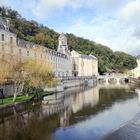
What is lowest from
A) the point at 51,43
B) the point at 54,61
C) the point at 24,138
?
the point at 24,138

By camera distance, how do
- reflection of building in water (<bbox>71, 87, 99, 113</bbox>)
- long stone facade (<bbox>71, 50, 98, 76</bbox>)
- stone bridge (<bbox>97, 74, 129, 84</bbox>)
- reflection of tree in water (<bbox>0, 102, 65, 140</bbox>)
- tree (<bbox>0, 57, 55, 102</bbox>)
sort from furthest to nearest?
long stone facade (<bbox>71, 50, 98, 76</bbox>), stone bridge (<bbox>97, 74, 129, 84</bbox>), reflection of building in water (<bbox>71, 87, 99, 113</bbox>), tree (<bbox>0, 57, 55, 102</bbox>), reflection of tree in water (<bbox>0, 102, 65, 140</bbox>)

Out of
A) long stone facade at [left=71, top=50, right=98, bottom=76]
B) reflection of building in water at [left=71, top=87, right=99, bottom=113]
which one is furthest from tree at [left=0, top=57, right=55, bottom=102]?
long stone facade at [left=71, top=50, right=98, bottom=76]

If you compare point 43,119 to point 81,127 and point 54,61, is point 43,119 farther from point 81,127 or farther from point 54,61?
point 54,61

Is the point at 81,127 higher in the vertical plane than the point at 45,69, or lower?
lower

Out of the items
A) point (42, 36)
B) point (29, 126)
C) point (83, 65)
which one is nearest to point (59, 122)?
point (29, 126)

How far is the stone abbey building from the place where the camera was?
68312 millimetres

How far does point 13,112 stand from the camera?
43969 mm

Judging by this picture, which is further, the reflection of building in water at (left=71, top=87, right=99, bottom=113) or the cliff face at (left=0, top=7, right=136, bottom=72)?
the cliff face at (left=0, top=7, right=136, bottom=72)

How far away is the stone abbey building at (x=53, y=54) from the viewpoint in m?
68.3

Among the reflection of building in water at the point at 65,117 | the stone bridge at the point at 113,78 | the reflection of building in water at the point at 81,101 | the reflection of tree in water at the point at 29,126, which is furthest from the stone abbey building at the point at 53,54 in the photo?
the reflection of tree in water at the point at 29,126

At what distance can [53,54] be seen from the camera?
107750mm

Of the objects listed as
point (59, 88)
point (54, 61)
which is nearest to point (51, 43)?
point (54, 61)

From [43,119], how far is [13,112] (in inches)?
205

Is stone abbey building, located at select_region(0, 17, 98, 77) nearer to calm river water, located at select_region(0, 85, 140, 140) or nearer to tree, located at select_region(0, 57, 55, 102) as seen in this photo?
tree, located at select_region(0, 57, 55, 102)
